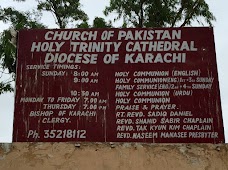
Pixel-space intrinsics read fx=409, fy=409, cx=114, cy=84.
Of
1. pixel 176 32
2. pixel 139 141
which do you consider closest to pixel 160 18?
pixel 176 32

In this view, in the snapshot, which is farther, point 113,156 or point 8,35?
point 8,35

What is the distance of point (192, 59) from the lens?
15.3 feet

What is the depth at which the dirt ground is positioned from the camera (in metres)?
4.17

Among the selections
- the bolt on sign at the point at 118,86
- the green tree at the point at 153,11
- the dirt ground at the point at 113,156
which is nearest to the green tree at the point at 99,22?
the green tree at the point at 153,11

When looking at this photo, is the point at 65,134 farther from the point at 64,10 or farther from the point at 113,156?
the point at 64,10

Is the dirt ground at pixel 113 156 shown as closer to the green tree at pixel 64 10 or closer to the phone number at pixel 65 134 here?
the phone number at pixel 65 134

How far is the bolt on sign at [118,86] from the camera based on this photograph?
4371mm

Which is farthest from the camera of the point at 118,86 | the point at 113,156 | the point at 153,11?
the point at 153,11

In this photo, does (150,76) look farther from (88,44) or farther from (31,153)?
(31,153)

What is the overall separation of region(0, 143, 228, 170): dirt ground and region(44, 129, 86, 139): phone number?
0.11 m

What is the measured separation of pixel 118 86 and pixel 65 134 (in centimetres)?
78

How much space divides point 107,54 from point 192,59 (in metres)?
0.97

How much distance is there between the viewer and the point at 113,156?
4.20 m

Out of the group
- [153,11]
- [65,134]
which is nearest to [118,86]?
[65,134]
